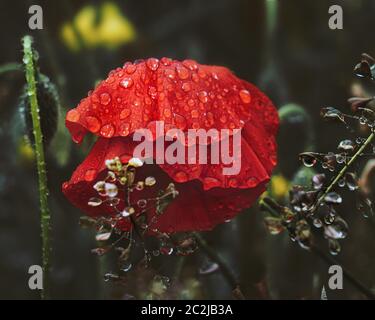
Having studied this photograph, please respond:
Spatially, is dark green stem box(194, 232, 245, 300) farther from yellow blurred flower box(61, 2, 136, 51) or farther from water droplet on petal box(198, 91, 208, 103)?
yellow blurred flower box(61, 2, 136, 51)

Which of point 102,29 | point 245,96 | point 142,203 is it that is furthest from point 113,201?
point 102,29

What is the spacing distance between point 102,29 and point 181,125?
1.54ft

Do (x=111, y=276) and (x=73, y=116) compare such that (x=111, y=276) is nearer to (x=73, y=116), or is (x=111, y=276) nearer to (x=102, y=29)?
(x=73, y=116)

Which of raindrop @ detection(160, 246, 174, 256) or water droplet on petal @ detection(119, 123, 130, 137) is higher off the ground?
water droplet on petal @ detection(119, 123, 130, 137)

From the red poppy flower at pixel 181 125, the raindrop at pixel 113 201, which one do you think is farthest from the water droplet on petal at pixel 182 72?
the raindrop at pixel 113 201

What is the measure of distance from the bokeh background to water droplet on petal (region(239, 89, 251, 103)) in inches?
4.6

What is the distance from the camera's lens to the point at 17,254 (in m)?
0.87

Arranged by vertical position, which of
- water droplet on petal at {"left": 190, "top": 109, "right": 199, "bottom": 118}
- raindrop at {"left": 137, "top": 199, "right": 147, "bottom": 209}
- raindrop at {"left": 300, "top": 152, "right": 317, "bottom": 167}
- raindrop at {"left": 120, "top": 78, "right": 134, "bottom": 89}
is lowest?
raindrop at {"left": 137, "top": 199, "right": 147, "bottom": 209}

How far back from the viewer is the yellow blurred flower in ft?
3.08

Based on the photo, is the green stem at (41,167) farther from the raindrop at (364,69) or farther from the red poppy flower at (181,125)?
the raindrop at (364,69)

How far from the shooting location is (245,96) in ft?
1.88

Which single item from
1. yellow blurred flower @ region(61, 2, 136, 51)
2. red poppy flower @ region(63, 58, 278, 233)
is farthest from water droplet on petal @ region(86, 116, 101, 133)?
yellow blurred flower @ region(61, 2, 136, 51)
